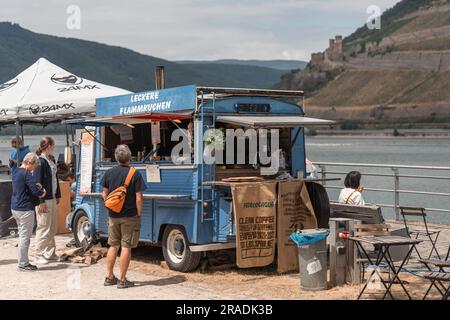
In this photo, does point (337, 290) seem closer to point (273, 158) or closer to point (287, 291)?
point (287, 291)

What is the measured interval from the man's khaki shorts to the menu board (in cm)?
283

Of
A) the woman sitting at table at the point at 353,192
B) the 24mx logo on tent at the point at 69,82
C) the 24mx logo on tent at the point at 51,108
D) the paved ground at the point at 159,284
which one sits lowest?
the paved ground at the point at 159,284

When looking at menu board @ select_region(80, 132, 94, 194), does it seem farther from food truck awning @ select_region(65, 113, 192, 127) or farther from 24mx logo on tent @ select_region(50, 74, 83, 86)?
24mx logo on tent @ select_region(50, 74, 83, 86)

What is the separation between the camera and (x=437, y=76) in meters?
192

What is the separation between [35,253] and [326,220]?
13.5 feet

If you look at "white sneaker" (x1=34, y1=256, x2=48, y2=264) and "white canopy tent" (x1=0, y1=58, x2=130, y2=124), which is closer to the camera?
"white sneaker" (x1=34, y1=256, x2=48, y2=264)

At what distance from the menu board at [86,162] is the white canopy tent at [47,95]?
2367 millimetres

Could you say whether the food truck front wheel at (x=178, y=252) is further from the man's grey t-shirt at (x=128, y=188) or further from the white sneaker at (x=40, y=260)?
the white sneaker at (x=40, y=260)

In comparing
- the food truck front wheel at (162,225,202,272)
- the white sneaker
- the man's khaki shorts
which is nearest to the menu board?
the white sneaker

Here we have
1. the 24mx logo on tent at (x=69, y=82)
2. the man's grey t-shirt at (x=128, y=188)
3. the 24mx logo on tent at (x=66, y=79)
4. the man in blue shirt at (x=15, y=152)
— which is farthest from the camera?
the 24mx logo on tent at (x=66, y=79)

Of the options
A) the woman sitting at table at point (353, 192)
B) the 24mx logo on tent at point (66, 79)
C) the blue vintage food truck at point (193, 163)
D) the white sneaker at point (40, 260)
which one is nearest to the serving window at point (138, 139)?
the blue vintage food truck at point (193, 163)

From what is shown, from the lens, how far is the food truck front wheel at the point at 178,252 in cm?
972

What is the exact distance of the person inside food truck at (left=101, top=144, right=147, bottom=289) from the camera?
28.7 ft
